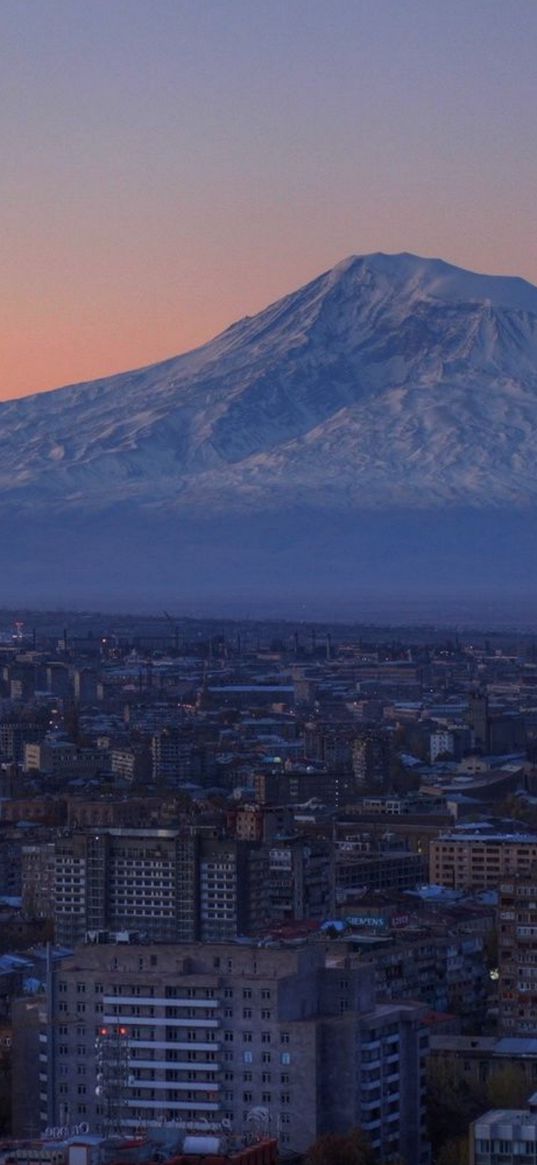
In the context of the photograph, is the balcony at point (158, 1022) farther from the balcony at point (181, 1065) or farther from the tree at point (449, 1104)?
the tree at point (449, 1104)

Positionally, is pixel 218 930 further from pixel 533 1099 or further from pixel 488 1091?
pixel 533 1099

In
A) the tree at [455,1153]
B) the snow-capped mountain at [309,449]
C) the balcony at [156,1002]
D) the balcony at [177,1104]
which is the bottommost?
the tree at [455,1153]

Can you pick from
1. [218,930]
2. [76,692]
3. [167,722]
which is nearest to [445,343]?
[76,692]

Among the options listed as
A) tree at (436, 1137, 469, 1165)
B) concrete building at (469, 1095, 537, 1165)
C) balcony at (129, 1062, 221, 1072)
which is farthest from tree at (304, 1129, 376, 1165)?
concrete building at (469, 1095, 537, 1165)

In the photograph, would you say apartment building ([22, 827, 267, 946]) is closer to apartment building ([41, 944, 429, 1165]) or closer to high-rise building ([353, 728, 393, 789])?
apartment building ([41, 944, 429, 1165])

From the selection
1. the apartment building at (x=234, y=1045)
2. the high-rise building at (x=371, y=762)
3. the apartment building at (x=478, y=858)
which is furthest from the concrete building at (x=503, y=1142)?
the high-rise building at (x=371, y=762)

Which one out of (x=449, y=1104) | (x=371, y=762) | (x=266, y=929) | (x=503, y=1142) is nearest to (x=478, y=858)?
(x=266, y=929)
